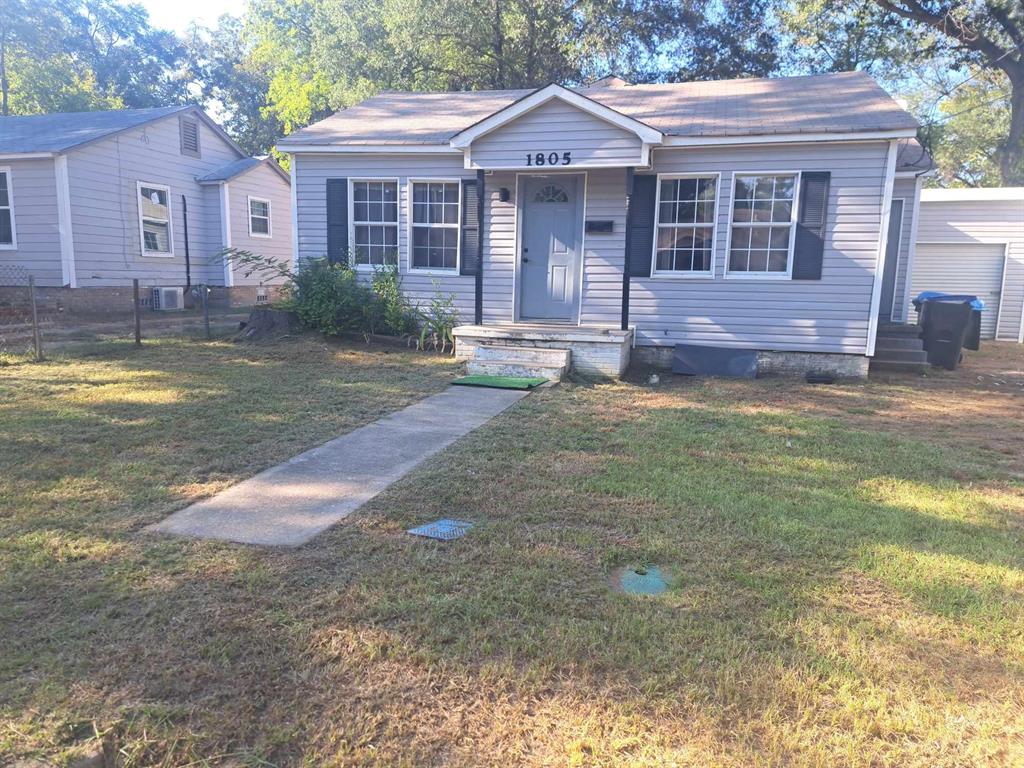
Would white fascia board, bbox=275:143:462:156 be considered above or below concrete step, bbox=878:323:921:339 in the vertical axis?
above

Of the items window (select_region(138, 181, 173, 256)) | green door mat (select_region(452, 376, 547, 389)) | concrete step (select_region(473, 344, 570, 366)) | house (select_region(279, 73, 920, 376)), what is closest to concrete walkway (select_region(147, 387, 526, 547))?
green door mat (select_region(452, 376, 547, 389))

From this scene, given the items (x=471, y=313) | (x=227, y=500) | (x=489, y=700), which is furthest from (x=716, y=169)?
(x=489, y=700)

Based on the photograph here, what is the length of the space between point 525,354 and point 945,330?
656 centimetres

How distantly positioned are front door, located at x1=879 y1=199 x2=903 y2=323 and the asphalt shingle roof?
15.5m

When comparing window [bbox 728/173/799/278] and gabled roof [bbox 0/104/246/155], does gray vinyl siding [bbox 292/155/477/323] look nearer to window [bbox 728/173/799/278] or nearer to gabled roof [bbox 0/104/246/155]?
window [bbox 728/173/799/278]

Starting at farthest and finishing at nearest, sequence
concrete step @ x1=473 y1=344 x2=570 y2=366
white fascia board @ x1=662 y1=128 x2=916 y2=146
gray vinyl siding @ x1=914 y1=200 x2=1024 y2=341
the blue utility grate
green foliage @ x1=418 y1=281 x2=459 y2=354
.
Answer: gray vinyl siding @ x1=914 y1=200 x2=1024 y2=341, green foliage @ x1=418 y1=281 x2=459 y2=354, concrete step @ x1=473 y1=344 x2=570 y2=366, white fascia board @ x1=662 y1=128 x2=916 y2=146, the blue utility grate

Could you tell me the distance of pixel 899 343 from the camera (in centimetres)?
1023

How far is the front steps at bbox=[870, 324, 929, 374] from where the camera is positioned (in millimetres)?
9953

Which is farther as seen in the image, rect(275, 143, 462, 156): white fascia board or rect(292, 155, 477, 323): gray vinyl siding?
rect(292, 155, 477, 323): gray vinyl siding

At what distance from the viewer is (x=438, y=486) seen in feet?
14.8

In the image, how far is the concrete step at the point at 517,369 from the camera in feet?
27.7

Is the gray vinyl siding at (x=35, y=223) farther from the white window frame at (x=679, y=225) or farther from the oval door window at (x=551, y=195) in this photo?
the white window frame at (x=679, y=225)

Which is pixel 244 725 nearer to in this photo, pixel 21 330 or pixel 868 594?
pixel 868 594

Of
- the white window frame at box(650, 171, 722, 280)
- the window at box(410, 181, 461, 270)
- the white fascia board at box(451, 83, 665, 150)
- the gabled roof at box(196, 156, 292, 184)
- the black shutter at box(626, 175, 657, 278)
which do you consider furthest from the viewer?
the gabled roof at box(196, 156, 292, 184)
